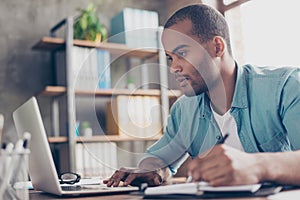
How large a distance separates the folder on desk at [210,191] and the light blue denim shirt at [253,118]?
1.19 ft

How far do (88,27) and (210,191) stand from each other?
96.6 inches

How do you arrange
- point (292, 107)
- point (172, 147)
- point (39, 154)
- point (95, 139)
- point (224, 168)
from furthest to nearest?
point (95, 139)
point (172, 147)
point (292, 107)
point (39, 154)
point (224, 168)

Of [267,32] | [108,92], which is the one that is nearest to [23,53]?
[108,92]

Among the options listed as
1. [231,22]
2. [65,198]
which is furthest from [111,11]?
[65,198]

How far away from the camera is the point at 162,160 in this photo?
147 centimetres

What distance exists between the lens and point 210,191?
804mm

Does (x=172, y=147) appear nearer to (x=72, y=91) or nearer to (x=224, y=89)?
(x=224, y=89)

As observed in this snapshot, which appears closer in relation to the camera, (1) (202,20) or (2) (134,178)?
(2) (134,178)

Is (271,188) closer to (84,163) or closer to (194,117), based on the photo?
(194,117)

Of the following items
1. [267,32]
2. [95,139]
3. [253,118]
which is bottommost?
[95,139]

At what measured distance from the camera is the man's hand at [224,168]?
782mm

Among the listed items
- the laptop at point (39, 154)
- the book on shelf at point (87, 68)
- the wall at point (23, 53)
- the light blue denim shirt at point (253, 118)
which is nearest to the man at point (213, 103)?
the light blue denim shirt at point (253, 118)

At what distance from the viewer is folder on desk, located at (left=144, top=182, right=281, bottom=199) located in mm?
778

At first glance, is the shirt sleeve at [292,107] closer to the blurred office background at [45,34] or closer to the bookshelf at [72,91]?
the bookshelf at [72,91]
